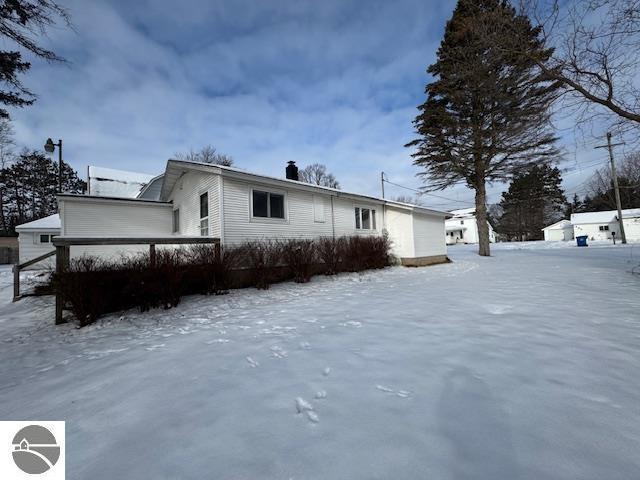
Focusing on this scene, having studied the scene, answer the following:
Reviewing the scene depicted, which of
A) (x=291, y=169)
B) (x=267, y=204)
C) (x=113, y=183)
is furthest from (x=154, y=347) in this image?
(x=113, y=183)

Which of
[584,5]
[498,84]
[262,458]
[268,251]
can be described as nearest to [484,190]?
[498,84]

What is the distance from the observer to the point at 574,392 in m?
1.99

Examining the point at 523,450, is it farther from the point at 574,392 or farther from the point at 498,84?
the point at 498,84

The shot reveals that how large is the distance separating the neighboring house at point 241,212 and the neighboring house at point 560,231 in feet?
120

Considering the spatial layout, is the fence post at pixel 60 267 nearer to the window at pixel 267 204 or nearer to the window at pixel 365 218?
the window at pixel 267 204

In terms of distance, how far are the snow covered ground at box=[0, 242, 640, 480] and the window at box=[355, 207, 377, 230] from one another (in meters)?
8.58

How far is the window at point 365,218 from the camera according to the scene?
12781 mm

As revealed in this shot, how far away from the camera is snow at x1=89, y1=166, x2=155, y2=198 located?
16953 millimetres

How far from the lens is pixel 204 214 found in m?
9.24

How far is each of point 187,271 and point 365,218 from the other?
366 inches

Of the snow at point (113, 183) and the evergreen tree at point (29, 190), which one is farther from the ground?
the evergreen tree at point (29, 190)

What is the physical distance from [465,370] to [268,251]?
252 inches
